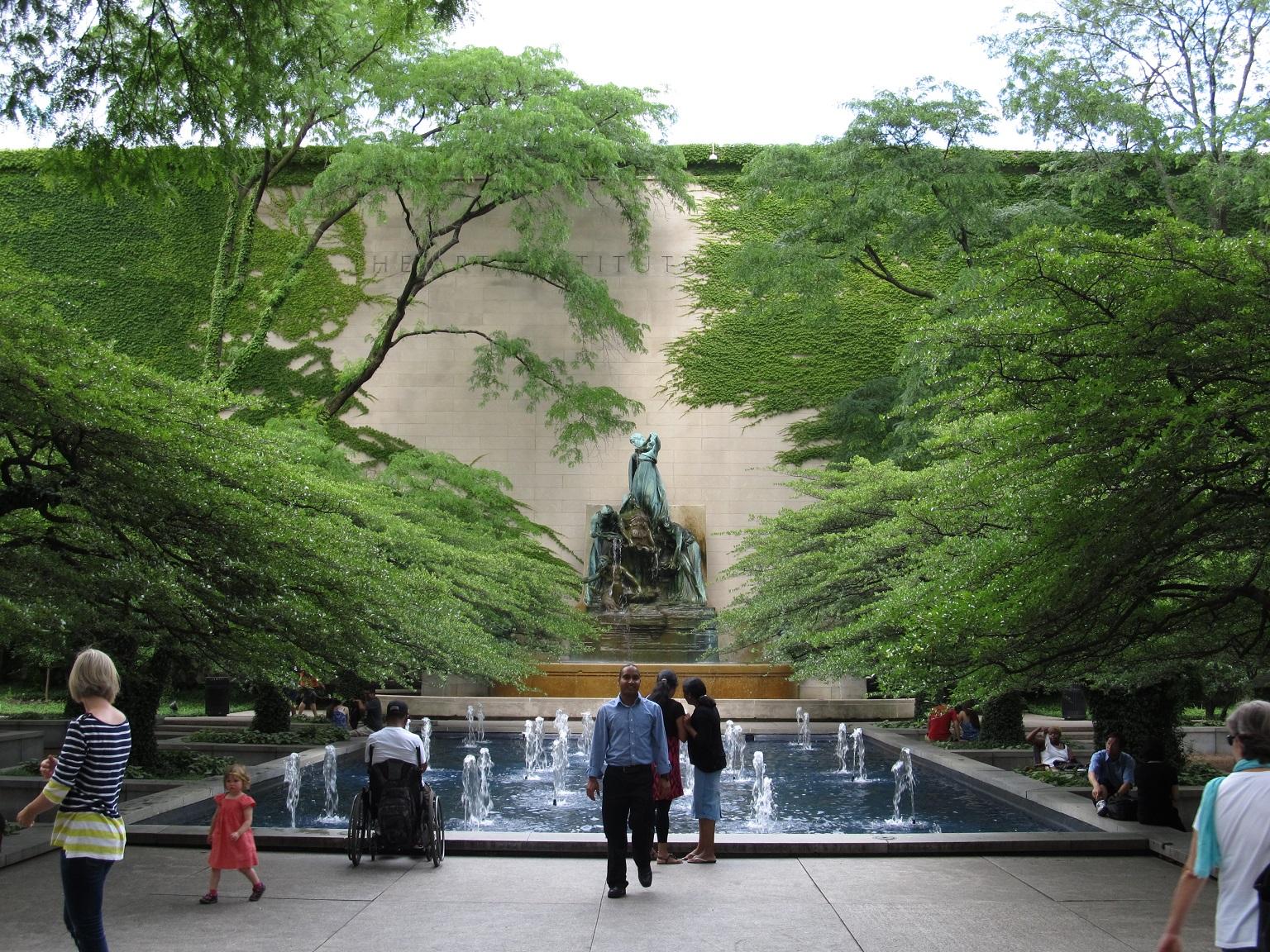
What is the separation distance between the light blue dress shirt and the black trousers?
6cm

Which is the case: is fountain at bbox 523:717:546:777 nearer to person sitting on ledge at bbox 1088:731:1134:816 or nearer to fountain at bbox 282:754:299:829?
fountain at bbox 282:754:299:829

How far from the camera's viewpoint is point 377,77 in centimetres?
2548

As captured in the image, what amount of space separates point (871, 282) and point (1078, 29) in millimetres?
9583

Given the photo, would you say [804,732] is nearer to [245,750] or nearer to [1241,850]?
[245,750]

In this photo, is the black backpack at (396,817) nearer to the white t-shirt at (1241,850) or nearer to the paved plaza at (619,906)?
the paved plaza at (619,906)

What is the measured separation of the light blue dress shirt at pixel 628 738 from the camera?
7098 mm

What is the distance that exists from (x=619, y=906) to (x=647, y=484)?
21621 millimetres

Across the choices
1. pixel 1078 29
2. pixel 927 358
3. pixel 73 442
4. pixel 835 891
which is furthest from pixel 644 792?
pixel 1078 29

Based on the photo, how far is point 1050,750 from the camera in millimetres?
14062

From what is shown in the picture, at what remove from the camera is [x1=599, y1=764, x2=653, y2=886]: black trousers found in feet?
23.0

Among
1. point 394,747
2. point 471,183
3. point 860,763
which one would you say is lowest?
point 860,763

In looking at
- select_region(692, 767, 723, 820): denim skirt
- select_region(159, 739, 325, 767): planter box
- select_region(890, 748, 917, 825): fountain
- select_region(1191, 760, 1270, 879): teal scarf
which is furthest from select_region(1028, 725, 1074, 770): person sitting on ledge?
select_region(1191, 760, 1270, 879): teal scarf

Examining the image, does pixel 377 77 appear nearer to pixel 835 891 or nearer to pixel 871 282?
pixel 871 282

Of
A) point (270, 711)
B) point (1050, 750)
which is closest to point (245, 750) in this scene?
point (270, 711)
